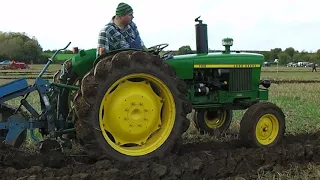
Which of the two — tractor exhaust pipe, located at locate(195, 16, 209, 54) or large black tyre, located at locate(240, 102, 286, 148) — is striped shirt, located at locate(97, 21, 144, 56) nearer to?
tractor exhaust pipe, located at locate(195, 16, 209, 54)

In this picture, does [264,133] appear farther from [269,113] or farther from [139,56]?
[139,56]

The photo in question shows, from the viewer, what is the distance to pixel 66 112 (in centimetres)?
606

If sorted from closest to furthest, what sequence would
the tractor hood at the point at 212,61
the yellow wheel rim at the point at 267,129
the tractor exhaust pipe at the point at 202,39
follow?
the tractor hood at the point at 212,61 → the yellow wheel rim at the point at 267,129 → the tractor exhaust pipe at the point at 202,39

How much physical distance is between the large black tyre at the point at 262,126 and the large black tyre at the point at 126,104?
1235 mm

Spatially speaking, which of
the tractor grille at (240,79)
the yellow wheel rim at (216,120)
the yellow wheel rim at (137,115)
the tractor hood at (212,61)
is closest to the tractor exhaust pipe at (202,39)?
the tractor hood at (212,61)

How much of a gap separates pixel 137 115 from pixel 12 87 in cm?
150

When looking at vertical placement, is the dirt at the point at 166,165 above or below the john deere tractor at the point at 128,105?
below

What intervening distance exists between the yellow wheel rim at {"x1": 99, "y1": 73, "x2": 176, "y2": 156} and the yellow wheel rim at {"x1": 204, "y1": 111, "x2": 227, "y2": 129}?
2479mm

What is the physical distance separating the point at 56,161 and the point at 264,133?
2971 mm

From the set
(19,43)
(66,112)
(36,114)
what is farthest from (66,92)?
(19,43)

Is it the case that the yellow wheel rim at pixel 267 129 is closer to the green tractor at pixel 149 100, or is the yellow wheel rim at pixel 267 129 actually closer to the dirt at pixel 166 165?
the green tractor at pixel 149 100

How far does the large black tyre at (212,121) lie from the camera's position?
7758 millimetres

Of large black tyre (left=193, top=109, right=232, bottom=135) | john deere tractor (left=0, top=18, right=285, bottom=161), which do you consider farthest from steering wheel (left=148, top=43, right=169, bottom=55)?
large black tyre (left=193, top=109, right=232, bottom=135)

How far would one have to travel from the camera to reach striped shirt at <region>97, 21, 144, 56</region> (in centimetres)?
556
